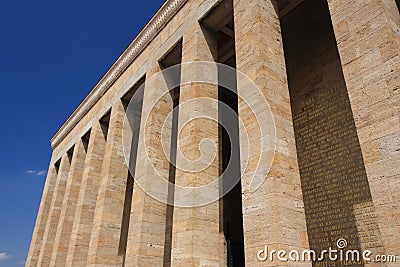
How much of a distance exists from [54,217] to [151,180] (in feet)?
32.2

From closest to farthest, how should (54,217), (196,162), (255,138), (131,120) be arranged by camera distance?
(255,138) → (196,162) → (131,120) → (54,217)

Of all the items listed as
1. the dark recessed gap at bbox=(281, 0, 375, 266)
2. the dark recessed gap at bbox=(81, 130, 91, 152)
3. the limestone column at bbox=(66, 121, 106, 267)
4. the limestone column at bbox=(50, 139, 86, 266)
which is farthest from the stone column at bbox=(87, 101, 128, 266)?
the dark recessed gap at bbox=(281, 0, 375, 266)

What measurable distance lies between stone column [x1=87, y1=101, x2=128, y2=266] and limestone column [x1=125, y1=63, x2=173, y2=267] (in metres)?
2.20

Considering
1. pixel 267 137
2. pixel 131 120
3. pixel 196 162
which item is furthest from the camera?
pixel 131 120

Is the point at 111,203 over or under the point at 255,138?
over

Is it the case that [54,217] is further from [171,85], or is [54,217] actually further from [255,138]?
[255,138]

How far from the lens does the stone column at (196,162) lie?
21.9ft

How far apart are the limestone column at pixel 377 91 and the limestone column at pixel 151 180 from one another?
6.12 m

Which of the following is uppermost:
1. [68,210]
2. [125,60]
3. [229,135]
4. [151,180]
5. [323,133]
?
[125,60]

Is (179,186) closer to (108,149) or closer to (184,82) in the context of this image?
(184,82)

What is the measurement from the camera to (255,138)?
598cm

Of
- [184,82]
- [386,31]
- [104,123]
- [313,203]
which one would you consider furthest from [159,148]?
[386,31]

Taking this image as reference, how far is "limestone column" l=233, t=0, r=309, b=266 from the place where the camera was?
5.12m

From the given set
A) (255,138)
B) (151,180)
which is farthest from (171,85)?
(255,138)
